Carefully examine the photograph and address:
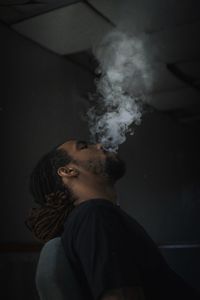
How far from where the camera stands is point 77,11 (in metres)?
2.28

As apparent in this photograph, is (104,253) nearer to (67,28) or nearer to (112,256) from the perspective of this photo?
(112,256)

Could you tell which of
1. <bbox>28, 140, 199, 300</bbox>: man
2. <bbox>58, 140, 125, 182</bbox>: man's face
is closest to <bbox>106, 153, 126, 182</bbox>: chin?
<bbox>58, 140, 125, 182</bbox>: man's face

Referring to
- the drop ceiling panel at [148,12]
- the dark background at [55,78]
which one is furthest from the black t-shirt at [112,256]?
the drop ceiling panel at [148,12]

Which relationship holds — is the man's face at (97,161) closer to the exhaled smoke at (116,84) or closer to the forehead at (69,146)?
the forehead at (69,146)

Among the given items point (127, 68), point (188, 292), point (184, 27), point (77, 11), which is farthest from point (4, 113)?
point (188, 292)

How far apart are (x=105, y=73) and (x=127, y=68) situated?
23 cm

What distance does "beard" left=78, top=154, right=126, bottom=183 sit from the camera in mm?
1349

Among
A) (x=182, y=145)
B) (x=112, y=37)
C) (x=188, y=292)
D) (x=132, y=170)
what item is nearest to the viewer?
(x=188, y=292)

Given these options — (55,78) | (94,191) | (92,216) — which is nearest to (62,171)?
(94,191)

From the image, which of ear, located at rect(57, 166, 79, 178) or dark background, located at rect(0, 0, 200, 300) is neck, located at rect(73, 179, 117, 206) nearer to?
ear, located at rect(57, 166, 79, 178)

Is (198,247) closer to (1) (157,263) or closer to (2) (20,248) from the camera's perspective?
(2) (20,248)

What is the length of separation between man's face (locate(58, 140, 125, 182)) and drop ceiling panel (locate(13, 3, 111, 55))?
110cm

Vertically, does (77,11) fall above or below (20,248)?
above

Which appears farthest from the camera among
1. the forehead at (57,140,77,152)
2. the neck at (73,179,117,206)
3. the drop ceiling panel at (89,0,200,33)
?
the drop ceiling panel at (89,0,200,33)
